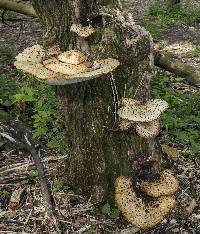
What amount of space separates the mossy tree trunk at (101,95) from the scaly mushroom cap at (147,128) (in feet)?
0.71

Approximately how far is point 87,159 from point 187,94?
10.8ft

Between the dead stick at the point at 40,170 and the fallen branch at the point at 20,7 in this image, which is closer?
the dead stick at the point at 40,170

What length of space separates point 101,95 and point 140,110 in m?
0.42

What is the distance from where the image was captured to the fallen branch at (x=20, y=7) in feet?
15.6

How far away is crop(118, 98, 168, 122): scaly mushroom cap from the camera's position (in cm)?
340

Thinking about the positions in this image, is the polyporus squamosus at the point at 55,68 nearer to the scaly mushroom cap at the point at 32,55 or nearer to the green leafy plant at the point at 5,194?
the scaly mushroom cap at the point at 32,55

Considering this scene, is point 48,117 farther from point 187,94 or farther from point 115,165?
point 187,94

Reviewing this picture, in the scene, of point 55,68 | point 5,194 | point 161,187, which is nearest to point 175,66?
point 161,187

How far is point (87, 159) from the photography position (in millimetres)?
4164

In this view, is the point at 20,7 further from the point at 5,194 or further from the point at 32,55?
the point at 5,194

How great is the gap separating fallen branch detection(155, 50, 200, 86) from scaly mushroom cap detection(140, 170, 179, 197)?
52.1 inches

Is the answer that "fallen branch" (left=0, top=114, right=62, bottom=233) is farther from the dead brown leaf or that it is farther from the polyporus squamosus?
the polyporus squamosus

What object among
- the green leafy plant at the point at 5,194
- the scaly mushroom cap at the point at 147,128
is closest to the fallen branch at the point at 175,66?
the scaly mushroom cap at the point at 147,128

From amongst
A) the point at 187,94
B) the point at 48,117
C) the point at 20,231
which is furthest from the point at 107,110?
the point at 187,94
